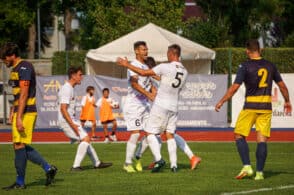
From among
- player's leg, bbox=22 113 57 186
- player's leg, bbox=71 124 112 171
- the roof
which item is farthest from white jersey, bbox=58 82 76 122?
the roof

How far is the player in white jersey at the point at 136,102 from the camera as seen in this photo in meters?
16.1

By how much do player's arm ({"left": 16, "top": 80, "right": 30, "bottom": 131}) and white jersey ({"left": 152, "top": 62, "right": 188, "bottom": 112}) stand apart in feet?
8.63

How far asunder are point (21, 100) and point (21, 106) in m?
0.09

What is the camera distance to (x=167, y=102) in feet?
51.5

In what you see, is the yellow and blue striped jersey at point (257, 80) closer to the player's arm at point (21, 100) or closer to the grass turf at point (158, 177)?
the grass turf at point (158, 177)

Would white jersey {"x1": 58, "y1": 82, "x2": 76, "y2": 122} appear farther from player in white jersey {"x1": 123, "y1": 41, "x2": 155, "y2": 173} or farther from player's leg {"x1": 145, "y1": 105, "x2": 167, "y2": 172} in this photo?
player's leg {"x1": 145, "y1": 105, "x2": 167, "y2": 172}

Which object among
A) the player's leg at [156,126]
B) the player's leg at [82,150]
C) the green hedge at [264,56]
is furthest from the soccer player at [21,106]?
the green hedge at [264,56]

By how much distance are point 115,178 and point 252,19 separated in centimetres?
3108

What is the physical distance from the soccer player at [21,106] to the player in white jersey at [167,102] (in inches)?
95.7

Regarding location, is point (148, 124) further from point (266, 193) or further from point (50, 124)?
point (50, 124)

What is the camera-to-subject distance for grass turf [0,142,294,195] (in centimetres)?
1346

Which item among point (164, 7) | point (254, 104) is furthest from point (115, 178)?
point (164, 7)

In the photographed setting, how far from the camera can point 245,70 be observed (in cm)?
1477

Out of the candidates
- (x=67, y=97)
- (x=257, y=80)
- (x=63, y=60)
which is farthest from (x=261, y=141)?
(x=63, y=60)
